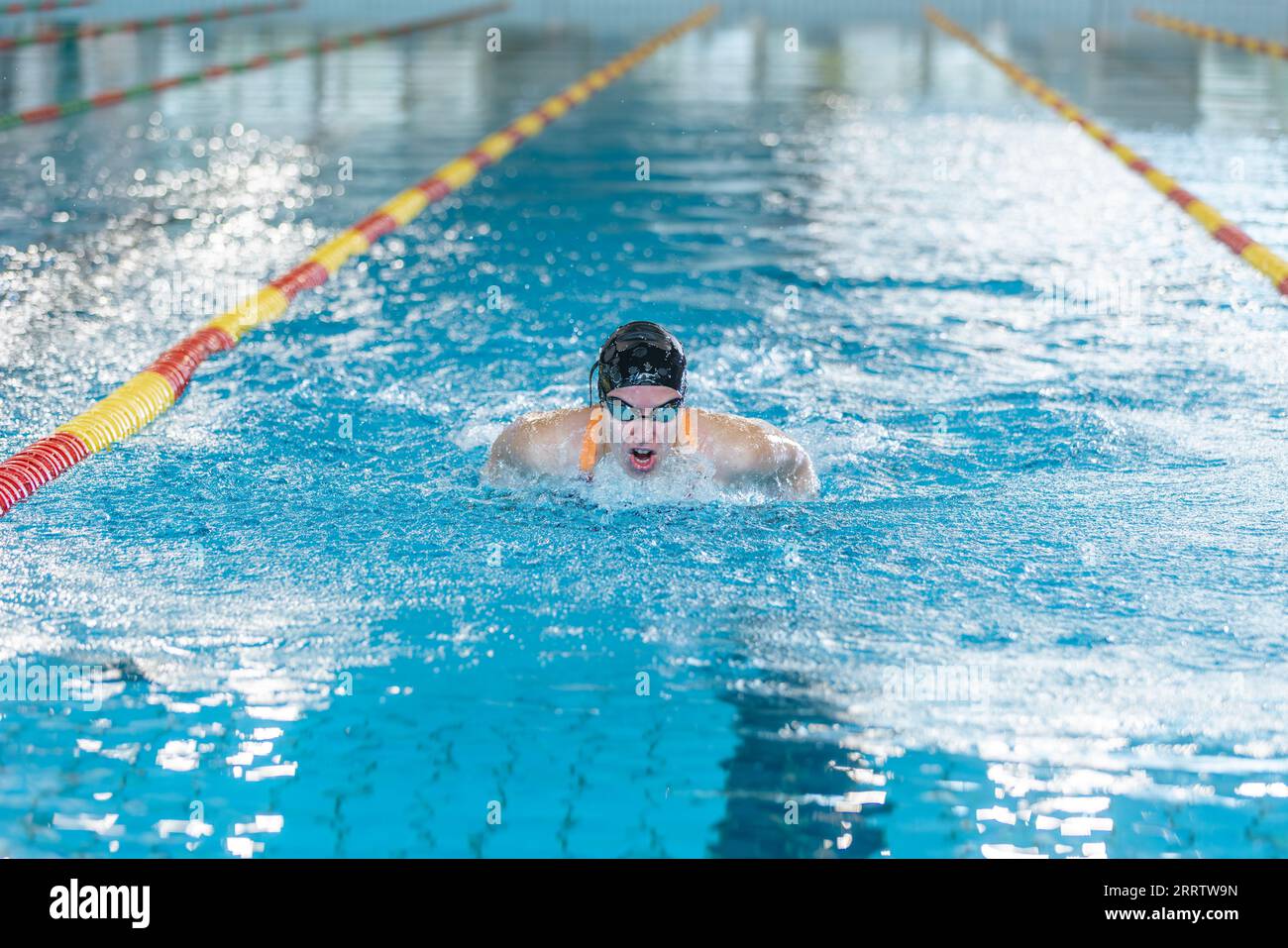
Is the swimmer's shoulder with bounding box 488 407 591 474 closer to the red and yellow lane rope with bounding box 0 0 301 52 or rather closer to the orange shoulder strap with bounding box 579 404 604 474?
the orange shoulder strap with bounding box 579 404 604 474

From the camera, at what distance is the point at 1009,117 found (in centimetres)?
1271

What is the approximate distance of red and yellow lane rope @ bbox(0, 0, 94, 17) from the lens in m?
20.8

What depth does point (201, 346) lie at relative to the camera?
6.02 metres

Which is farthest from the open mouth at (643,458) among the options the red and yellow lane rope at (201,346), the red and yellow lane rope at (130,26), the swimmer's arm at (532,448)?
the red and yellow lane rope at (130,26)

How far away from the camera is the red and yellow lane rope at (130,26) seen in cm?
1792

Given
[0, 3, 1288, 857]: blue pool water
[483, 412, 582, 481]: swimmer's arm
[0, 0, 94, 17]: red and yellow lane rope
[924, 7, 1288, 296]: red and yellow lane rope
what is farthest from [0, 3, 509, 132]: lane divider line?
[483, 412, 582, 481]: swimmer's arm

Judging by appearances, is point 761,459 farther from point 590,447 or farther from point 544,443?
point 544,443

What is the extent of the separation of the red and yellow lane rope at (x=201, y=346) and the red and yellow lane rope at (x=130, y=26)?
8769 millimetres

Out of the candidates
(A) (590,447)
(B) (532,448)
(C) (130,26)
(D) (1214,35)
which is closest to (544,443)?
(B) (532,448)

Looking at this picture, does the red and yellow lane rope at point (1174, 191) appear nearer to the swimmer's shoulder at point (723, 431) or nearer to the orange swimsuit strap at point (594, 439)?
the swimmer's shoulder at point (723, 431)

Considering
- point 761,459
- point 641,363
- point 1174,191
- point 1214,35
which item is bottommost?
point 761,459

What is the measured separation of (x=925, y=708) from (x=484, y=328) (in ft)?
11.7

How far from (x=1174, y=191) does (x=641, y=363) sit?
6.47 metres

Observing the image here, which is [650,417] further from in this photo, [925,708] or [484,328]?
[484,328]
